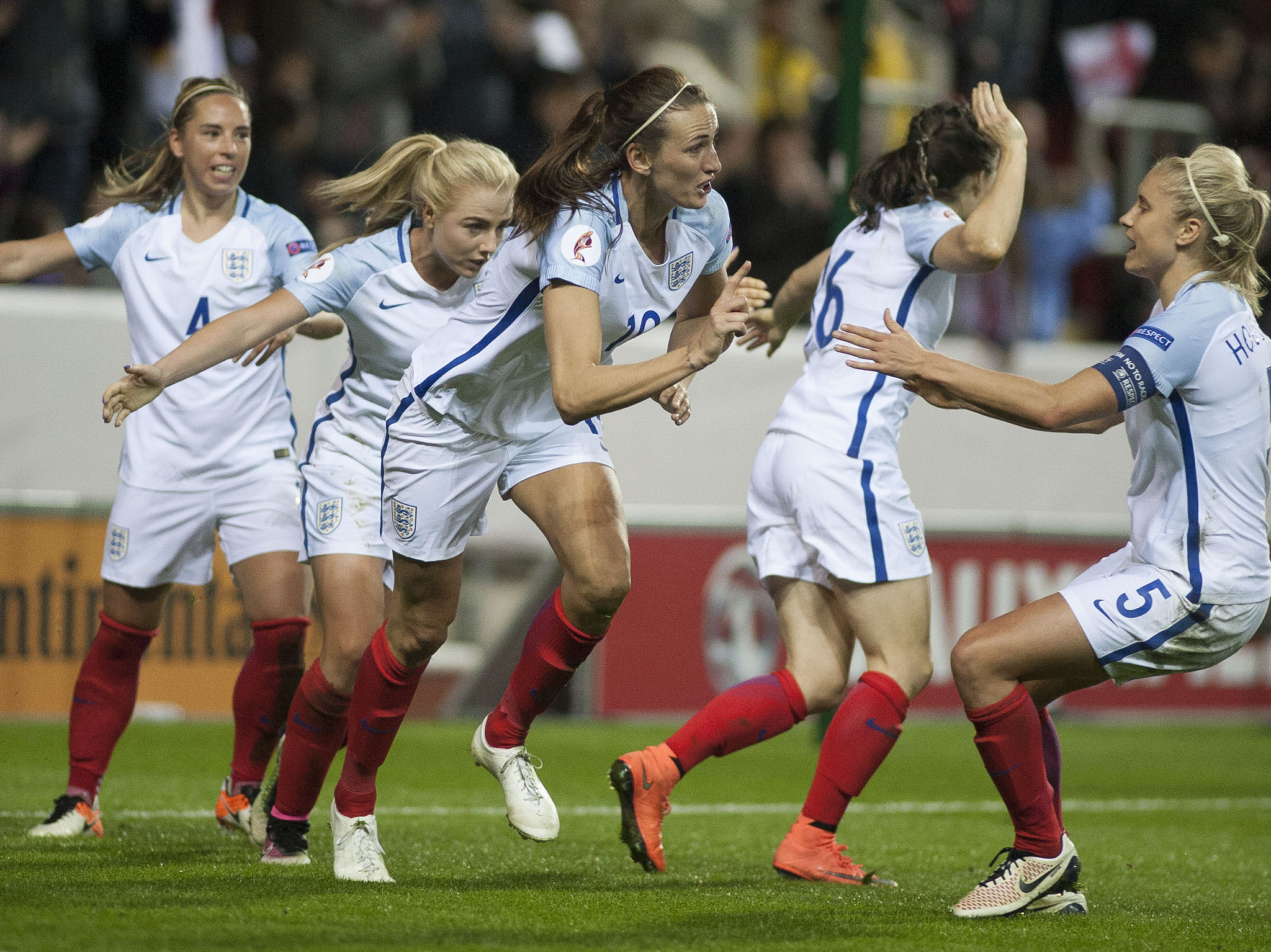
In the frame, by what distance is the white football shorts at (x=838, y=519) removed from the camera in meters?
4.46

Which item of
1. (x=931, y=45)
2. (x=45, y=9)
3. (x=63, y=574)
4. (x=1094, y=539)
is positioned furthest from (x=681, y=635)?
(x=931, y=45)

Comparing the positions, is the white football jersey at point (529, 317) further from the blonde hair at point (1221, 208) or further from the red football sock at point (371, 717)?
the blonde hair at point (1221, 208)

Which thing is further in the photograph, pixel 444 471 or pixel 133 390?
pixel 444 471

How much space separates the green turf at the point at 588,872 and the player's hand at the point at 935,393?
4.01ft

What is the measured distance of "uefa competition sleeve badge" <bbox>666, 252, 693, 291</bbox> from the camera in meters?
4.07

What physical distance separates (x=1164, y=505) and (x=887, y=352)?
0.85m

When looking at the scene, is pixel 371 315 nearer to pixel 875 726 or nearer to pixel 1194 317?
pixel 875 726

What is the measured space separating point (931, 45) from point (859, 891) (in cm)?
1136

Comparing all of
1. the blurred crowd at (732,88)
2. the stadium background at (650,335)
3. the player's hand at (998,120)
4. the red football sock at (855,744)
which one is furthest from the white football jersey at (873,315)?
the blurred crowd at (732,88)

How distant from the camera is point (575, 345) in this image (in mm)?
3637

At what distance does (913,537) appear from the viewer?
14.9 feet

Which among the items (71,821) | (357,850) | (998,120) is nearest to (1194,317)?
(998,120)

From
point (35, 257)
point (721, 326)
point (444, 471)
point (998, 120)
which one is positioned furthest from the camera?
point (35, 257)

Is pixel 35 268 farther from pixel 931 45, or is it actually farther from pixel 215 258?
pixel 931 45
